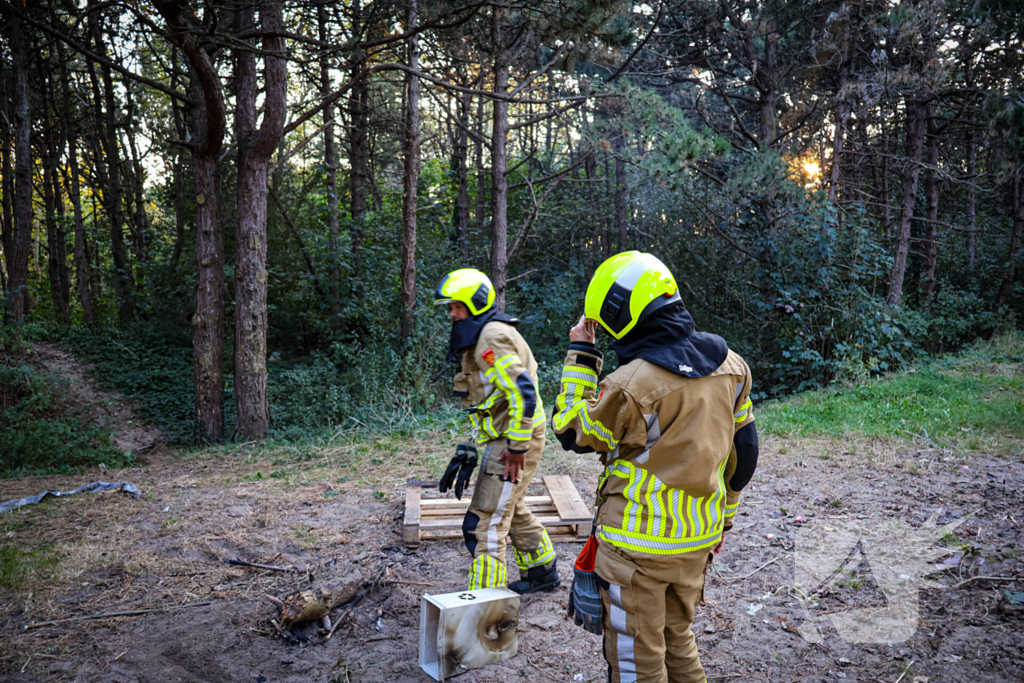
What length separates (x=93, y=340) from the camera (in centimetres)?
1384

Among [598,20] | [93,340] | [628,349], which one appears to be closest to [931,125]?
[598,20]

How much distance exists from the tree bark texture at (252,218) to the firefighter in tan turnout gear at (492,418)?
574 centimetres

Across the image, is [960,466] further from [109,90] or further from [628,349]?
[109,90]

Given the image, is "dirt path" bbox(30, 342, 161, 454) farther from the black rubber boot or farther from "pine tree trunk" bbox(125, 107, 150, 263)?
the black rubber boot

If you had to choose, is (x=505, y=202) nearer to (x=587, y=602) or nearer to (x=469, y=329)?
(x=469, y=329)

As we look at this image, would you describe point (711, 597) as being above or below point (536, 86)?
below

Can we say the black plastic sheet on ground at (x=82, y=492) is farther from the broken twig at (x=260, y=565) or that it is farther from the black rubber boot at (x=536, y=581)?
the black rubber boot at (x=536, y=581)

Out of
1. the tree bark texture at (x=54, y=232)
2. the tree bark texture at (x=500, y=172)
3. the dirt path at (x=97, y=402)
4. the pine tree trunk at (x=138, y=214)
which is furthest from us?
the pine tree trunk at (x=138, y=214)

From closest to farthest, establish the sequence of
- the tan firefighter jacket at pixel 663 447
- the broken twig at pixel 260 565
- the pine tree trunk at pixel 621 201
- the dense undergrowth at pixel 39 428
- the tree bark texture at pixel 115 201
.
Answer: the tan firefighter jacket at pixel 663 447 < the broken twig at pixel 260 565 < the dense undergrowth at pixel 39 428 < the tree bark texture at pixel 115 201 < the pine tree trunk at pixel 621 201

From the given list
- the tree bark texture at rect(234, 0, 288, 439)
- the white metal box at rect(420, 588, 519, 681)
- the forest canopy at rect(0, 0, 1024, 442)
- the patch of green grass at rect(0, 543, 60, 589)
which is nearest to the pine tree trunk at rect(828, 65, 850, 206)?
the forest canopy at rect(0, 0, 1024, 442)

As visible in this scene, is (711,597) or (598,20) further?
(598,20)

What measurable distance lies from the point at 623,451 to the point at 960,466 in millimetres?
5983

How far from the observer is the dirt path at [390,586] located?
11.8 ft

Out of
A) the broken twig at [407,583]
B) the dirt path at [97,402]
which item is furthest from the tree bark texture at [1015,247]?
the dirt path at [97,402]
